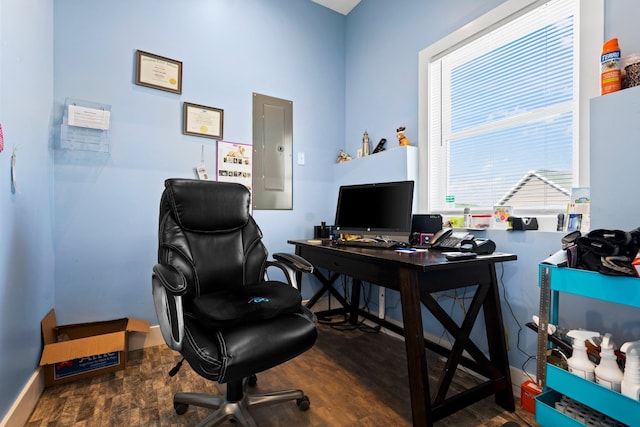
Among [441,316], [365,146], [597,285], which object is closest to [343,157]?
[365,146]

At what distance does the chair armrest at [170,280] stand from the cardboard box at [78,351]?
1040mm

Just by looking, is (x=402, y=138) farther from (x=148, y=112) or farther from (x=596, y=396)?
(x=148, y=112)

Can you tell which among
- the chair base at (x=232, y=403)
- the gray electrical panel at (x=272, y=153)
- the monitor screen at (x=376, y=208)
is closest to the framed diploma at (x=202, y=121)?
the gray electrical panel at (x=272, y=153)

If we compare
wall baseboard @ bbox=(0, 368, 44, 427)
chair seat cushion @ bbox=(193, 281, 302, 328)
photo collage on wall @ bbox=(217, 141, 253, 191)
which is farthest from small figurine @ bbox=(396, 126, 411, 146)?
wall baseboard @ bbox=(0, 368, 44, 427)

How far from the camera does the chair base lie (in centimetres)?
128

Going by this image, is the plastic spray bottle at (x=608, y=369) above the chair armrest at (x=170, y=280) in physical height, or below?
below

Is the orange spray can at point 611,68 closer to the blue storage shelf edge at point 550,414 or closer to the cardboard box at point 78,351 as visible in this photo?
the blue storage shelf edge at point 550,414

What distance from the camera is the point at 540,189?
65.0 inches

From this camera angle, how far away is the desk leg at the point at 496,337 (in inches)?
59.6

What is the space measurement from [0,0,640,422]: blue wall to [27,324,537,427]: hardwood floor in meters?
0.29

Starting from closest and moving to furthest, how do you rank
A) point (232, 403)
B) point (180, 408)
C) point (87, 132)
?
point (232, 403) → point (180, 408) → point (87, 132)

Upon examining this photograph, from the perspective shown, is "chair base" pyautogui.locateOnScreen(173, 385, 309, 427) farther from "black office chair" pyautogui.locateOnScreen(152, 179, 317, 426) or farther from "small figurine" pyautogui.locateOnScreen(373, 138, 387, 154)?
"small figurine" pyautogui.locateOnScreen(373, 138, 387, 154)

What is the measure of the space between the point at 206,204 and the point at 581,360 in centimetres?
177

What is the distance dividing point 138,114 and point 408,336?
2339 mm
